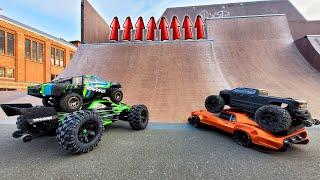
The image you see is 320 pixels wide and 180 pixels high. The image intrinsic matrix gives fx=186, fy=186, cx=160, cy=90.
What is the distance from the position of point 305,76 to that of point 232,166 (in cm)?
1182

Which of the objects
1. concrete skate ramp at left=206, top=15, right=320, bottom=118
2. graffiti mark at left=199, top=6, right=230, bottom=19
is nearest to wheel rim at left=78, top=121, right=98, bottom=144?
concrete skate ramp at left=206, top=15, right=320, bottom=118

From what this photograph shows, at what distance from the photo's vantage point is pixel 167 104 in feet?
29.2

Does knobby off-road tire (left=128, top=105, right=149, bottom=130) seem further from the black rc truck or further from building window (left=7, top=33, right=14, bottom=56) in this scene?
building window (left=7, top=33, right=14, bottom=56)

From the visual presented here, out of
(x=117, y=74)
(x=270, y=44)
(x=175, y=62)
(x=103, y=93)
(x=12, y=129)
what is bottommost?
(x=12, y=129)

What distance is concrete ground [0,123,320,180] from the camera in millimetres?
3350

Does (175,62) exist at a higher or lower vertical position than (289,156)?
higher

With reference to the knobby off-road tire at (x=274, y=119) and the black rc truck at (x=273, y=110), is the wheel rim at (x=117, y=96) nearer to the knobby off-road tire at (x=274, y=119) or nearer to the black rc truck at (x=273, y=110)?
the black rc truck at (x=273, y=110)

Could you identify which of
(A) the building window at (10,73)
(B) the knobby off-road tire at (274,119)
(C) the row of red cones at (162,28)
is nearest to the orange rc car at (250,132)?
(B) the knobby off-road tire at (274,119)

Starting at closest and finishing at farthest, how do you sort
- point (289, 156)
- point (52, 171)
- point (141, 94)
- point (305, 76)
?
point (52, 171), point (289, 156), point (141, 94), point (305, 76)

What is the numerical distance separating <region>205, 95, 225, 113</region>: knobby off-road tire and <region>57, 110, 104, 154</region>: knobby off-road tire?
3.82m

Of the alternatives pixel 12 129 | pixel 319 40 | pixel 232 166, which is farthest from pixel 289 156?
pixel 319 40

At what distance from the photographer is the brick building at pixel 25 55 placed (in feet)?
87.4

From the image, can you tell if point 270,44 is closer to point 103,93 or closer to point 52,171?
point 103,93

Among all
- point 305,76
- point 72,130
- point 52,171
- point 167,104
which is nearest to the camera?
point 52,171
